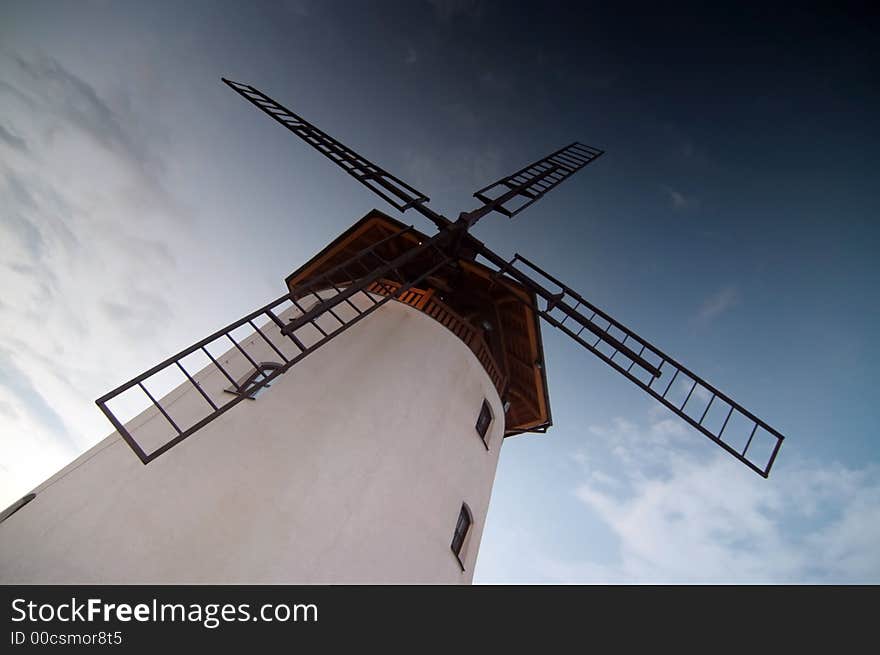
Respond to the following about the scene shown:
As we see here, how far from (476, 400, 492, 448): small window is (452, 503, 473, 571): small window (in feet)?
5.10

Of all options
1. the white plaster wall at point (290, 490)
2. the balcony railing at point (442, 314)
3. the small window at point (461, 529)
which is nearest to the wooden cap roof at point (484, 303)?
the balcony railing at point (442, 314)

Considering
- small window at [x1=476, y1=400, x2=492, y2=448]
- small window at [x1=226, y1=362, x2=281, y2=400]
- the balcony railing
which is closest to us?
small window at [x1=226, y1=362, x2=281, y2=400]

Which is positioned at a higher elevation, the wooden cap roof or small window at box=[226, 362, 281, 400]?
the wooden cap roof

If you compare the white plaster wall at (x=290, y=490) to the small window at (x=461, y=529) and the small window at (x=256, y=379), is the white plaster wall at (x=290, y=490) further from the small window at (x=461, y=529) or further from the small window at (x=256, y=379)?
the small window at (x=256, y=379)

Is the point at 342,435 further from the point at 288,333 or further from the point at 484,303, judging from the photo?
the point at 484,303

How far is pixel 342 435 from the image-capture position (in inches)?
271

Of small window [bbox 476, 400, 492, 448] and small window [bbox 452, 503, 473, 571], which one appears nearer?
small window [bbox 452, 503, 473, 571]

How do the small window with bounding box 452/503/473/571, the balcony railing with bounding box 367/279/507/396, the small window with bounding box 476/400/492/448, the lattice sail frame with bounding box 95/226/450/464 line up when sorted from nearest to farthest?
1. the lattice sail frame with bounding box 95/226/450/464
2. the small window with bounding box 452/503/473/571
3. the small window with bounding box 476/400/492/448
4. the balcony railing with bounding box 367/279/507/396

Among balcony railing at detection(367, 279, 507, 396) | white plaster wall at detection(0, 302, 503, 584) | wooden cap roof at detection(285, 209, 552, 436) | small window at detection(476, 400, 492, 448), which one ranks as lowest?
white plaster wall at detection(0, 302, 503, 584)

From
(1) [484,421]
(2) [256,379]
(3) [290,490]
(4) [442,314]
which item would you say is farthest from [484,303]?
(3) [290,490]

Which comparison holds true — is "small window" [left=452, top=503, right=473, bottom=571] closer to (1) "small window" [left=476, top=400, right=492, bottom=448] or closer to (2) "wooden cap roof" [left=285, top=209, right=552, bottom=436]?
(1) "small window" [left=476, top=400, right=492, bottom=448]

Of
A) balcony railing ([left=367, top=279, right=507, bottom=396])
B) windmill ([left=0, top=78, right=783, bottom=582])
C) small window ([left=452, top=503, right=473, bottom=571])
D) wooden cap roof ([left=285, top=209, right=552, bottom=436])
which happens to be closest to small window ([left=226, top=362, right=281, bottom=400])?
windmill ([left=0, top=78, right=783, bottom=582])

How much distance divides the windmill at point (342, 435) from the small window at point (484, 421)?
0.06 m

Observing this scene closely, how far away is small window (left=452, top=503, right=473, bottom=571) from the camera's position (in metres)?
7.96
